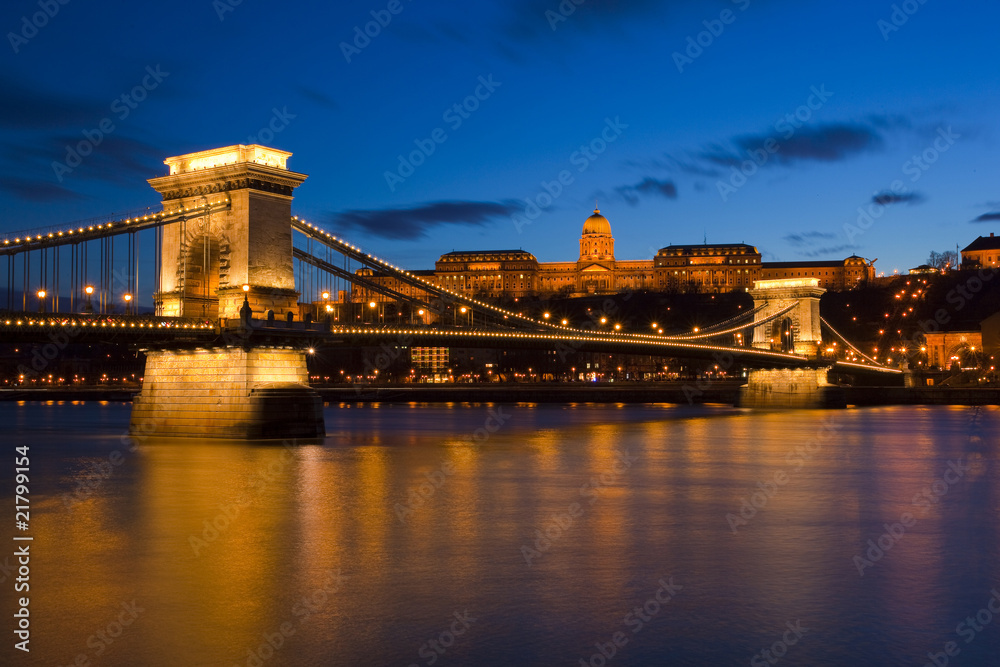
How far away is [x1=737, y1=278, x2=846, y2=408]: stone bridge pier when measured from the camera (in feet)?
220

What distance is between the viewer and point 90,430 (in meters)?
45.7

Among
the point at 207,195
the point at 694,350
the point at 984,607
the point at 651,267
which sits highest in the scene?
the point at 651,267

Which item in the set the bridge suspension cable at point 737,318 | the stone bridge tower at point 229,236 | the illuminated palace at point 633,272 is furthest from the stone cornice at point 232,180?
the illuminated palace at point 633,272

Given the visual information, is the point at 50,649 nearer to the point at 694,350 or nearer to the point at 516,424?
the point at 516,424

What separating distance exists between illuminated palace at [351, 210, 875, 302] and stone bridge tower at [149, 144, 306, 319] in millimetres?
139372

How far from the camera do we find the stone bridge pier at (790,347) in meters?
66.9

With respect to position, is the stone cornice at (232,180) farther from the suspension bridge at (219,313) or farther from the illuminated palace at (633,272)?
the illuminated palace at (633,272)

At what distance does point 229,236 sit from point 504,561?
839 inches

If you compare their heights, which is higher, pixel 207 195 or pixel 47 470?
pixel 207 195

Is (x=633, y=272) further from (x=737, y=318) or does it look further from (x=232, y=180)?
(x=232, y=180)

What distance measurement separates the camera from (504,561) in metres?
13.5

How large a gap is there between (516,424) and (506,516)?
31.2m

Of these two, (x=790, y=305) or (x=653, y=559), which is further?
(x=790, y=305)

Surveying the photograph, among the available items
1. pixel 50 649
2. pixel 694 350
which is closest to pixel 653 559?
pixel 50 649
